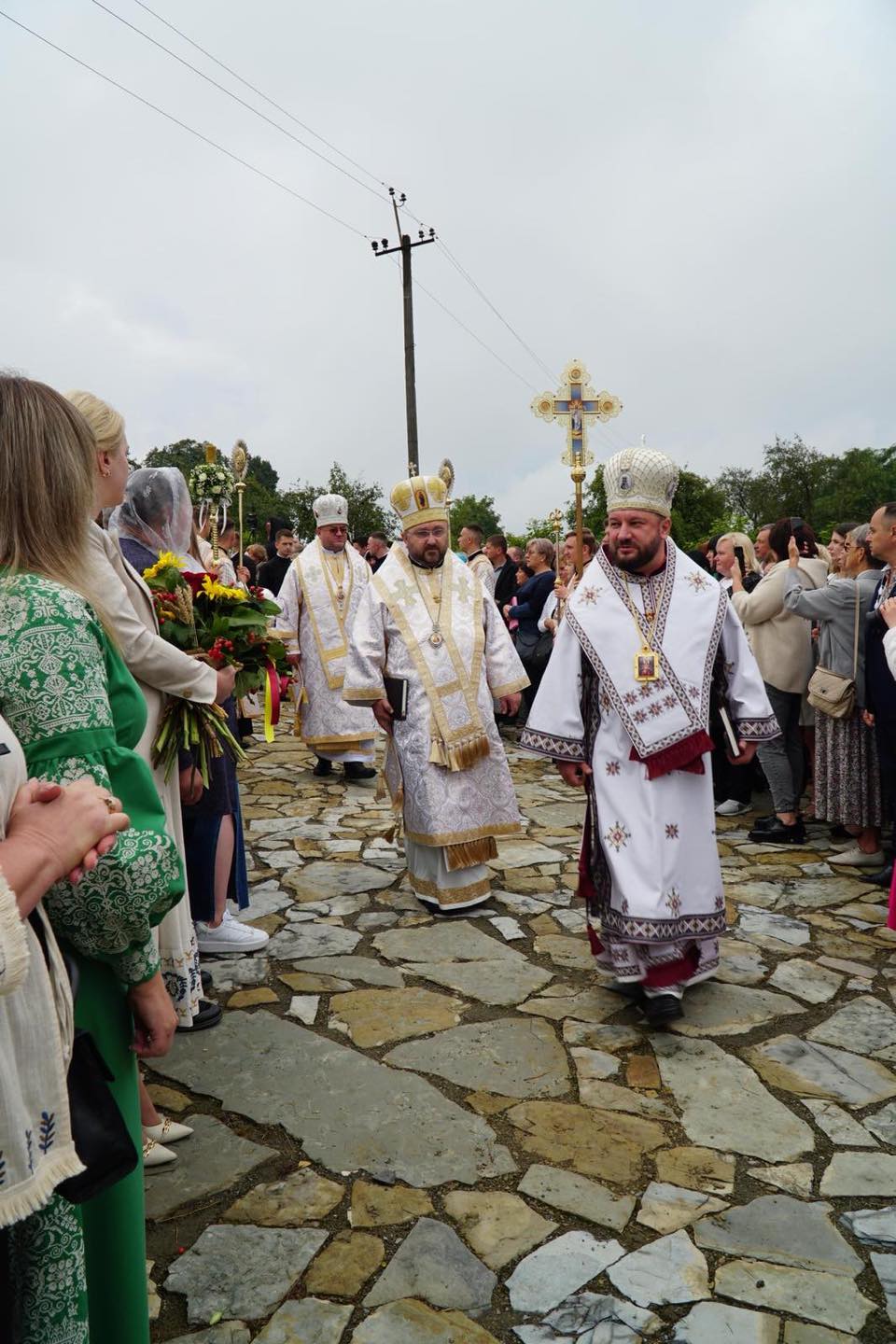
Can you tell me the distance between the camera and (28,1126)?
134cm

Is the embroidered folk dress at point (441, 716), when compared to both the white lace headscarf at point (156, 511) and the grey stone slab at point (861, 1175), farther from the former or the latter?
the grey stone slab at point (861, 1175)

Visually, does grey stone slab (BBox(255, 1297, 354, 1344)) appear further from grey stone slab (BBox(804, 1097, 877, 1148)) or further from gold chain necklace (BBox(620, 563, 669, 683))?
gold chain necklace (BBox(620, 563, 669, 683))

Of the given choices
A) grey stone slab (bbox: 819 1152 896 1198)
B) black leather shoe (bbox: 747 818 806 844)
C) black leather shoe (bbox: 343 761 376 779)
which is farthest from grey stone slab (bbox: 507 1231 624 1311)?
black leather shoe (bbox: 343 761 376 779)

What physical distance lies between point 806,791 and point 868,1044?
4.00 m

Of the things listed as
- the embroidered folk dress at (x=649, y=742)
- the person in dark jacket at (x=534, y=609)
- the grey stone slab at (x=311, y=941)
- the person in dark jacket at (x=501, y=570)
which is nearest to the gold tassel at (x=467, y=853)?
the grey stone slab at (x=311, y=941)

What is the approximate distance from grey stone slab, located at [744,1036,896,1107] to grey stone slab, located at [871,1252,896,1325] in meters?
0.80

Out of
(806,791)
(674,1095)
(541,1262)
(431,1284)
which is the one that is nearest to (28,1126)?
(431,1284)

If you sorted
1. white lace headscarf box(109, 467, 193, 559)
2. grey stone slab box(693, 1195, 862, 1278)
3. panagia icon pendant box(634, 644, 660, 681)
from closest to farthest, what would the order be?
grey stone slab box(693, 1195, 862, 1278)
white lace headscarf box(109, 467, 193, 559)
panagia icon pendant box(634, 644, 660, 681)

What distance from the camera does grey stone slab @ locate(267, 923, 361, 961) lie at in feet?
15.3

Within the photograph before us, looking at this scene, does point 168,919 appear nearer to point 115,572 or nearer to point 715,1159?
point 115,572

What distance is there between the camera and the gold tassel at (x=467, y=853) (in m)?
5.20

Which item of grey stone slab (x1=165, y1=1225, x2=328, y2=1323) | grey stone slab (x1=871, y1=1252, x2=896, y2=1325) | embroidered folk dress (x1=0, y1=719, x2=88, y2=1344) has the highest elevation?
embroidered folk dress (x1=0, y1=719, x2=88, y2=1344)

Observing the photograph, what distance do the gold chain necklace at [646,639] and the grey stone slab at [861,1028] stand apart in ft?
4.77

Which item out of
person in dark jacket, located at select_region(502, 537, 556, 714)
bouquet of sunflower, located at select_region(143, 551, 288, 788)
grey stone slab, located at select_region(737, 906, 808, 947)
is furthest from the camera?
person in dark jacket, located at select_region(502, 537, 556, 714)
